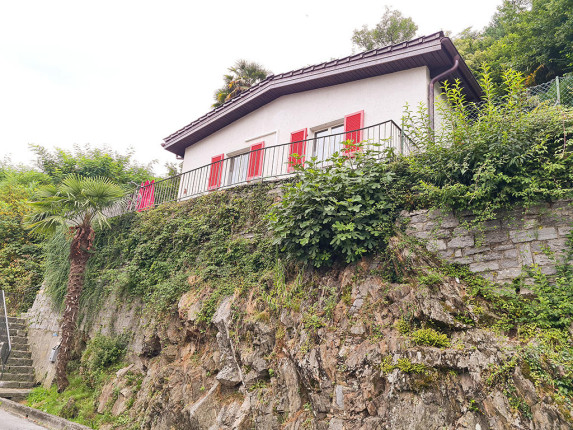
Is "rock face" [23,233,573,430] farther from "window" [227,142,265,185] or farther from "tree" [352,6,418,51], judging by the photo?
"tree" [352,6,418,51]

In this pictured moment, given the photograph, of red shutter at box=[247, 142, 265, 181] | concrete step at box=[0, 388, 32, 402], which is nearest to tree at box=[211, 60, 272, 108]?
red shutter at box=[247, 142, 265, 181]

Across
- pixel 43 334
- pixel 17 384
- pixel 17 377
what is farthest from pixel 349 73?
pixel 17 377

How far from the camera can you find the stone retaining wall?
5.26 metres

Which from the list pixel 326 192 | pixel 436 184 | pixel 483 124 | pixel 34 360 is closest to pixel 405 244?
pixel 436 184

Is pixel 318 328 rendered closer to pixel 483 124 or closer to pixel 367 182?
pixel 367 182

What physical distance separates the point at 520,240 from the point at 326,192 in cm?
293

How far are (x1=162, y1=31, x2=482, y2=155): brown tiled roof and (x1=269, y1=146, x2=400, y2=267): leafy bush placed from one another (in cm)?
375

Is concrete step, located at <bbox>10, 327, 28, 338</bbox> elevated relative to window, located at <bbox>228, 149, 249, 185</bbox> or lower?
lower

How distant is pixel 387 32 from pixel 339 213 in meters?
21.5

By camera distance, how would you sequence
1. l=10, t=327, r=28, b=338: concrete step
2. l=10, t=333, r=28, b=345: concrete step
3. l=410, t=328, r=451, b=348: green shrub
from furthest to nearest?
1. l=10, t=327, r=28, b=338: concrete step
2. l=10, t=333, r=28, b=345: concrete step
3. l=410, t=328, r=451, b=348: green shrub

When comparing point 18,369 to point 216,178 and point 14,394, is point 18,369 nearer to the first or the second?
point 14,394

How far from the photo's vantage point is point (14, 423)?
813 centimetres

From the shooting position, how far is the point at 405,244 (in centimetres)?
619

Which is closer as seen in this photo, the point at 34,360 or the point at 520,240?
the point at 520,240
